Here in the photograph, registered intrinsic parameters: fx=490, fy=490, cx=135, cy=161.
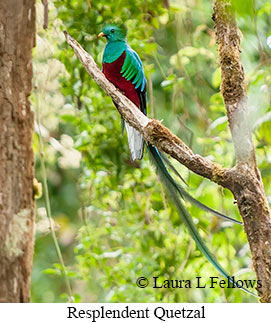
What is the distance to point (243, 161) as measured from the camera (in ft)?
3.62

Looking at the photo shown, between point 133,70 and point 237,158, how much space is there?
550mm

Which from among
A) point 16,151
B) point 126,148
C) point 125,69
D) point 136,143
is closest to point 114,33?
point 125,69

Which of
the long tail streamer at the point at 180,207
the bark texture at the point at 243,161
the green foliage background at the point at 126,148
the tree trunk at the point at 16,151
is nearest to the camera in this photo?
the bark texture at the point at 243,161

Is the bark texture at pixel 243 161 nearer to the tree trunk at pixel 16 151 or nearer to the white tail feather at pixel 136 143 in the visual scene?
the white tail feather at pixel 136 143

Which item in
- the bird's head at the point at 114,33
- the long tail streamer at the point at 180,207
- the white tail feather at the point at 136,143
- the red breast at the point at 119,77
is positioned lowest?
the long tail streamer at the point at 180,207

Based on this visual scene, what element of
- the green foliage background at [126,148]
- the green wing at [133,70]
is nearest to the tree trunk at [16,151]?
the green foliage background at [126,148]

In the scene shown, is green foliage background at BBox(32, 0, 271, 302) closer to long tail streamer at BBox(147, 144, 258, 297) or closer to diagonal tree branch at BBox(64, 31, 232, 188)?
long tail streamer at BBox(147, 144, 258, 297)

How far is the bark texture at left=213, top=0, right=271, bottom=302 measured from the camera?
3.54ft

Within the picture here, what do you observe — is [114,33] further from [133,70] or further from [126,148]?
[126,148]

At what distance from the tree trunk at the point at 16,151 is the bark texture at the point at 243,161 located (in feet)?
2.17

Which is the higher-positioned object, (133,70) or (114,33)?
(114,33)

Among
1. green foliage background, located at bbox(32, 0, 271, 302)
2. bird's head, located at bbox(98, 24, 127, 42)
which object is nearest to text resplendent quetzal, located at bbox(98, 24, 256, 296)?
bird's head, located at bbox(98, 24, 127, 42)

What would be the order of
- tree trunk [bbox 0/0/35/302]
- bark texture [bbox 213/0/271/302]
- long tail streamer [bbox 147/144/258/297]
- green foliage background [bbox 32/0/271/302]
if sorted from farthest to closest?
green foliage background [bbox 32/0/271/302] < tree trunk [bbox 0/0/35/302] < long tail streamer [bbox 147/144/258/297] < bark texture [bbox 213/0/271/302]

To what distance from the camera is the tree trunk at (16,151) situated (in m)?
1.46
